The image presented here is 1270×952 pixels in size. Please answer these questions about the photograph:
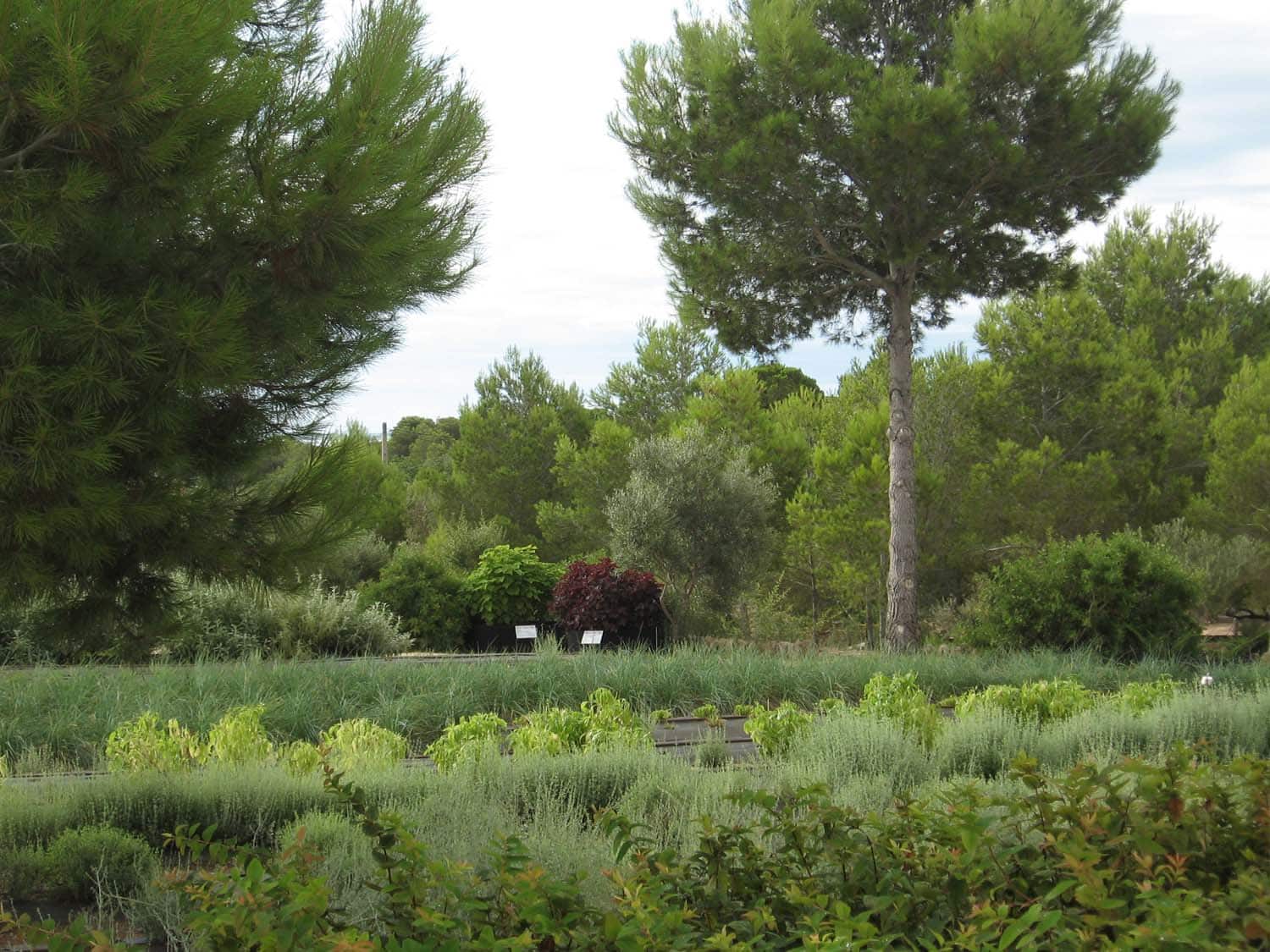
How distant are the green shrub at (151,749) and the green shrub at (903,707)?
3291 mm

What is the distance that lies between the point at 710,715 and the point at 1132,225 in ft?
71.2

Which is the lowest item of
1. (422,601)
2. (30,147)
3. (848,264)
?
(422,601)

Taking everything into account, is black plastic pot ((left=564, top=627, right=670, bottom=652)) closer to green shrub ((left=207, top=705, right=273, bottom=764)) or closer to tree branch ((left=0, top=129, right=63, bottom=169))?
green shrub ((left=207, top=705, right=273, bottom=764))

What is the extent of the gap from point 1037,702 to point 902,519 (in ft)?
19.1

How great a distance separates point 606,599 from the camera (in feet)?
42.4

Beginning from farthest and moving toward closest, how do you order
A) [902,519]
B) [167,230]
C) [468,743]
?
[902,519] → [468,743] → [167,230]

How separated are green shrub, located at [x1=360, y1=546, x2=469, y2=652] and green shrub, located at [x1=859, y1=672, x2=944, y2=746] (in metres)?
8.51

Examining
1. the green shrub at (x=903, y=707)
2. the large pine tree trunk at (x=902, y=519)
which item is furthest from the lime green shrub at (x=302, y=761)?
the large pine tree trunk at (x=902, y=519)

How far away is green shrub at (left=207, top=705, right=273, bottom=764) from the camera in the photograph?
4988 mm

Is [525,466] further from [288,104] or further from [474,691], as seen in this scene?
[288,104]

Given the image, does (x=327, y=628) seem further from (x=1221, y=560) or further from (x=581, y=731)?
(x=1221, y=560)

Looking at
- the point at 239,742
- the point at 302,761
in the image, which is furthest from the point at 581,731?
the point at 239,742

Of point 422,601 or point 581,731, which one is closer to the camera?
point 581,731

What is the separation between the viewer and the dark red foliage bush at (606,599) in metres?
12.9
